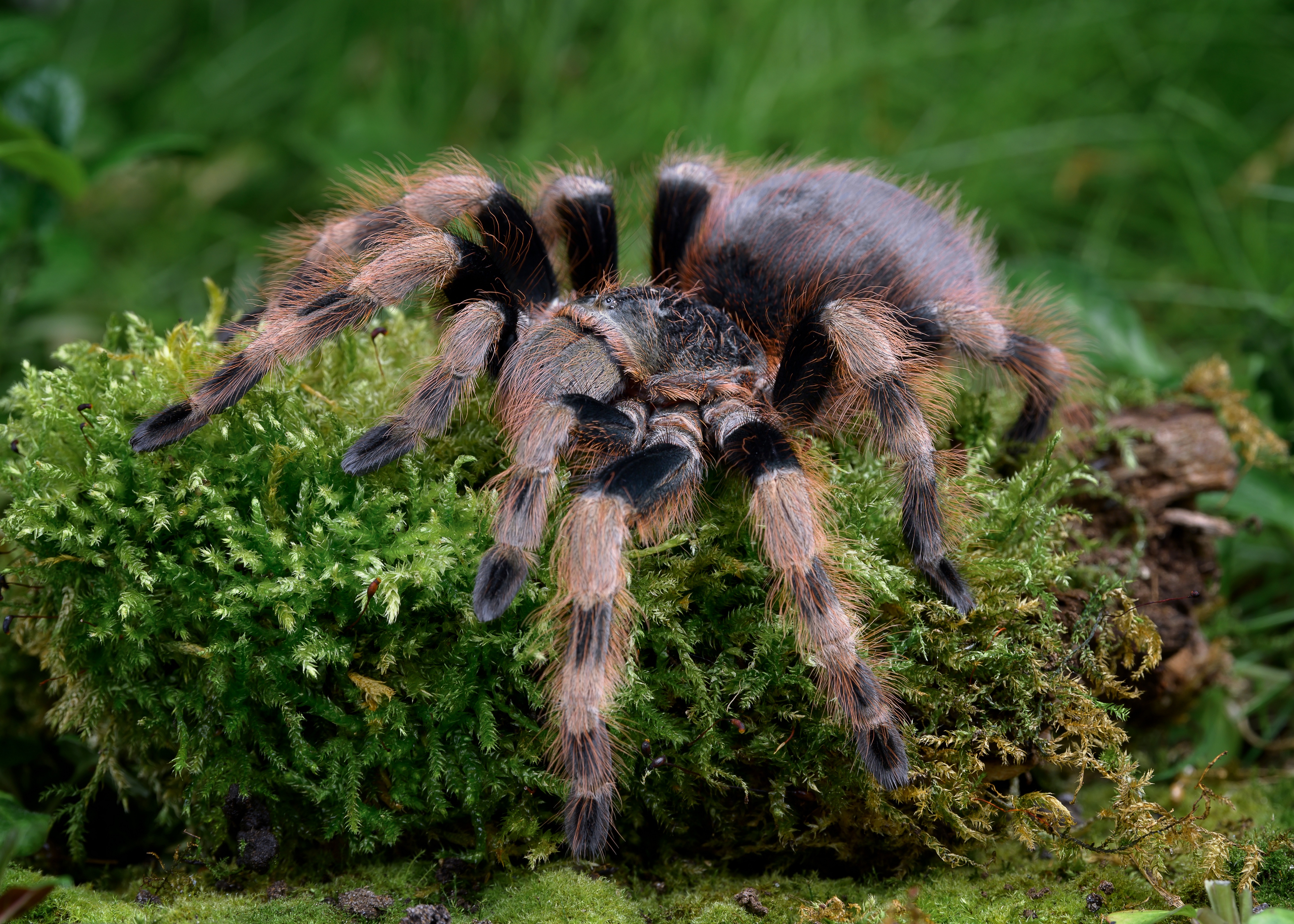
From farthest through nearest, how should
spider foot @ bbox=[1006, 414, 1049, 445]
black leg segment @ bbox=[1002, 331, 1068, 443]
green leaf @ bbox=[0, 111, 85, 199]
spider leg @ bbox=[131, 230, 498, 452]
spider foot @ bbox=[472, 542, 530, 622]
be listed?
green leaf @ bbox=[0, 111, 85, 199]
spider foot @ bbox=[1006, 414, 1049, 445]
black leg segment @ bbox=[1002, 331, 1068, 443]
spider leg @ bbox=[131, 230, 498, 452]
spider foot @ bbox=[472, 542, 530, 622]

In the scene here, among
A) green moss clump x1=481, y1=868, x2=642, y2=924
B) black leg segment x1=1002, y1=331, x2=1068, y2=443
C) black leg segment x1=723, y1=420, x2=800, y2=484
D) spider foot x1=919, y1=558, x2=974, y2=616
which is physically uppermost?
black leg segment x1=1002, y1=331, x2=1068, y2=443

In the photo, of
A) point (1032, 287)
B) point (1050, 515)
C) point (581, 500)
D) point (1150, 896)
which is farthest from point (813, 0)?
point (1150, 896)

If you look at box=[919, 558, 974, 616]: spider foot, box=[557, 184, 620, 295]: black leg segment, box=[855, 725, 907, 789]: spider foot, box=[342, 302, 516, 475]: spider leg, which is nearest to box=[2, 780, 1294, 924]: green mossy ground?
box=[855, 725, 907, 789]: spider foot

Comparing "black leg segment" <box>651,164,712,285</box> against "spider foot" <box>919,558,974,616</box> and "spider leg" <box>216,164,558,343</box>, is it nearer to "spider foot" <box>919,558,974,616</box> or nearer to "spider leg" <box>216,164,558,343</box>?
"spider leg" <box>216,164,558,343</box>

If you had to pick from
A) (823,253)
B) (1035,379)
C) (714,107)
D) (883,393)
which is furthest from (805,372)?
(714,107)

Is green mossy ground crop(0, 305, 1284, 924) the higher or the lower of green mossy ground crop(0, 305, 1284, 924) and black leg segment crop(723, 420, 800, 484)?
the lower

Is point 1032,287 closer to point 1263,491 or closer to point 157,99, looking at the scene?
point 1263,491
